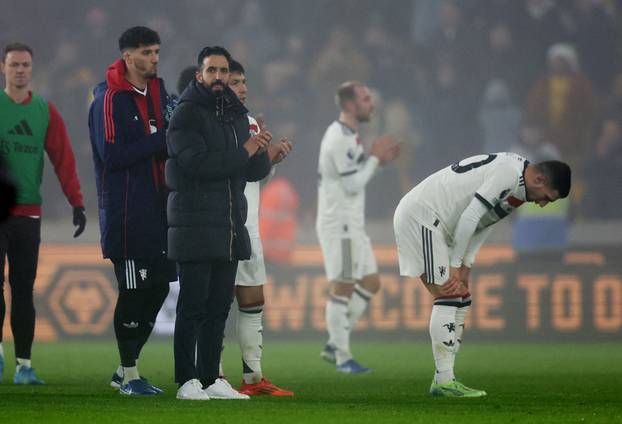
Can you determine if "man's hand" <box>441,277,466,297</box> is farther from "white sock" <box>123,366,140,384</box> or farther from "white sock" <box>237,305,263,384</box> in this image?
"white sock" <box>123,366,140,384</box>

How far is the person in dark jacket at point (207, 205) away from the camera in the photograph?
783cm

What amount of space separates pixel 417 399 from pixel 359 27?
35.3 ft

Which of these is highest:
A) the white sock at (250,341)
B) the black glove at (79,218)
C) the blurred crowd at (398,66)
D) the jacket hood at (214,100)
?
the blurred crowd at (398,66)

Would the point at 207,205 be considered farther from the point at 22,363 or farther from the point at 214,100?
the point at 22,363

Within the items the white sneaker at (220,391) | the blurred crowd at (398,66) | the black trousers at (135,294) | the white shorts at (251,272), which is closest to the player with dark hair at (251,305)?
the white shorts at (251,272)

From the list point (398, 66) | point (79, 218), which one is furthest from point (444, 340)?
point (398, 66)

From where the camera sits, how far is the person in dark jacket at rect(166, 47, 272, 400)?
7.83m

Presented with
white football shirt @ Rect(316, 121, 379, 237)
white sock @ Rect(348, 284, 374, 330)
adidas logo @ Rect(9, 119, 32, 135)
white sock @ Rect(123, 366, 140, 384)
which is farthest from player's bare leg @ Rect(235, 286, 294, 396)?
white sock @ Rect(348, 284, 374, 330)

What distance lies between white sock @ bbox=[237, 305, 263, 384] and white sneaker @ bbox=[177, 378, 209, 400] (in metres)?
1.08

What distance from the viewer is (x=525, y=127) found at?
58.4ft

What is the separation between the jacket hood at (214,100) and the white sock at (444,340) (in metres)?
1.84

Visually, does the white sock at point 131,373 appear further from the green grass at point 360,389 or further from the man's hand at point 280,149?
the man's hand at point 280,149

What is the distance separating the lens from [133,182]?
8641mm

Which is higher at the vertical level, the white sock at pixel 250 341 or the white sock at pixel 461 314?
the white sock at pixel 461 314
